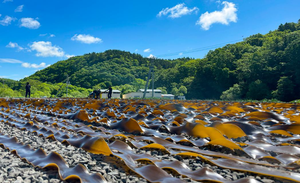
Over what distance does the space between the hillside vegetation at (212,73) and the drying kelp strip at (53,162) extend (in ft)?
85.7

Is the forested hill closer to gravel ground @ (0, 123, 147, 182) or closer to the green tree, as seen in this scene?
the green tree

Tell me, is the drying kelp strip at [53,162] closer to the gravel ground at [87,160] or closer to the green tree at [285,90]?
the gravel ground at [87,160]

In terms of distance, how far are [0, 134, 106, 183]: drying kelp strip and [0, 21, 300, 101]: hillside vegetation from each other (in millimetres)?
26135

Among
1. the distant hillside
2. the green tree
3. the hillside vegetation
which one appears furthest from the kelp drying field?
the hillside vegetation

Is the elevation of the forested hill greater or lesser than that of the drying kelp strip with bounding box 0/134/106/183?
greater

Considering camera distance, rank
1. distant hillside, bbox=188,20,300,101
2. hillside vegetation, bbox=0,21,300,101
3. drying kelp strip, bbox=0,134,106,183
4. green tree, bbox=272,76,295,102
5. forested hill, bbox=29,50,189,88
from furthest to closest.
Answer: forested hill, bbox=29,50,189,88 < hillside vegetation, bbox=0,21,300,101 < distant hillside, bbox=188,20,300,101 < green tree, bbox=272,76,295,102 < drying kelp strip, bbox=0,134,106,183

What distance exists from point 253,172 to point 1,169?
1376 mm

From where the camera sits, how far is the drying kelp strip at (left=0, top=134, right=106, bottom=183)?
99 cm

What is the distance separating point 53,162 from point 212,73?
41.1 meters

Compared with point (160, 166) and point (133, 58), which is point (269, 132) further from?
point (133, 58)

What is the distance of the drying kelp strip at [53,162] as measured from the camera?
99 cm

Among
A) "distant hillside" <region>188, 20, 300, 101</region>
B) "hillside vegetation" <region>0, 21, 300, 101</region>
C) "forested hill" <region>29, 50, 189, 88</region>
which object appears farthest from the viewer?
"forested hill" <region>29, 50, 189, 88</region>

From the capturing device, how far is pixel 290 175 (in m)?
0.94

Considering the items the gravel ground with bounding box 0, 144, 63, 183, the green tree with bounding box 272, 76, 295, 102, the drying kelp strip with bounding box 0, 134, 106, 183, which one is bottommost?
the gravel ground with bounding box 0, 144, 63, 183
